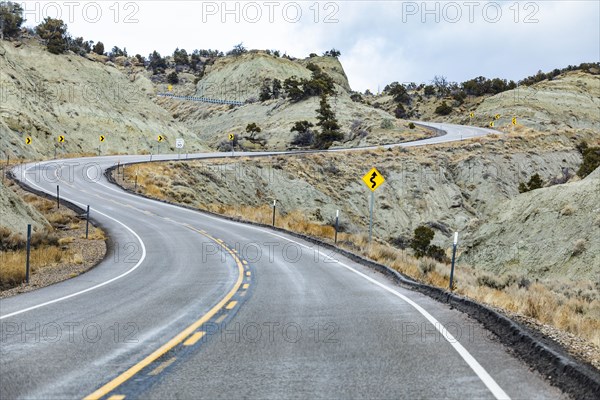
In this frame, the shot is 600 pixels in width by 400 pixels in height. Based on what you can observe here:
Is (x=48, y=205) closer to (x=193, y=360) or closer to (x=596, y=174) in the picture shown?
(x=193, y=360)

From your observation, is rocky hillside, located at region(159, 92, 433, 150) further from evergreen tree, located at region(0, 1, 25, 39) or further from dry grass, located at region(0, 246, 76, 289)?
dry grass, located at region(0, 246, 76, 289)

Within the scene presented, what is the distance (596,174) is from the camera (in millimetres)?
29297

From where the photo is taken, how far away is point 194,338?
280 inches

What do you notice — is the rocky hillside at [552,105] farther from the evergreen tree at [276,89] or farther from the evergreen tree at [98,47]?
the evergreen tree at [98,47]

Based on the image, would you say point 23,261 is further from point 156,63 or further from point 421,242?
point 156,63

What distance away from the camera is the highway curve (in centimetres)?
520

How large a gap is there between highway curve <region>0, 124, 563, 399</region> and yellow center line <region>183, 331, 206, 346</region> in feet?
0.11

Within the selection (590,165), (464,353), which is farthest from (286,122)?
(464,353)

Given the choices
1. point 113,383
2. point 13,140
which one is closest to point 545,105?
point 13,140

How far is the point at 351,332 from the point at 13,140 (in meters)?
53.9

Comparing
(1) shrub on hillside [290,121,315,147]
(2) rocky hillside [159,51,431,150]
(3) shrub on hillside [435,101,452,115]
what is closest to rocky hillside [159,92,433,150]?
(2) rocky hillside [159,51,431,150]

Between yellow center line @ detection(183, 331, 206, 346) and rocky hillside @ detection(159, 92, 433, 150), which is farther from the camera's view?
rocky hillside @ detection(159, 92, 433, 150)

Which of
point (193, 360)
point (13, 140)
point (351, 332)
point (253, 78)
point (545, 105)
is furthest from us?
point (253, 78)

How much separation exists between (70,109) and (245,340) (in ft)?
215
